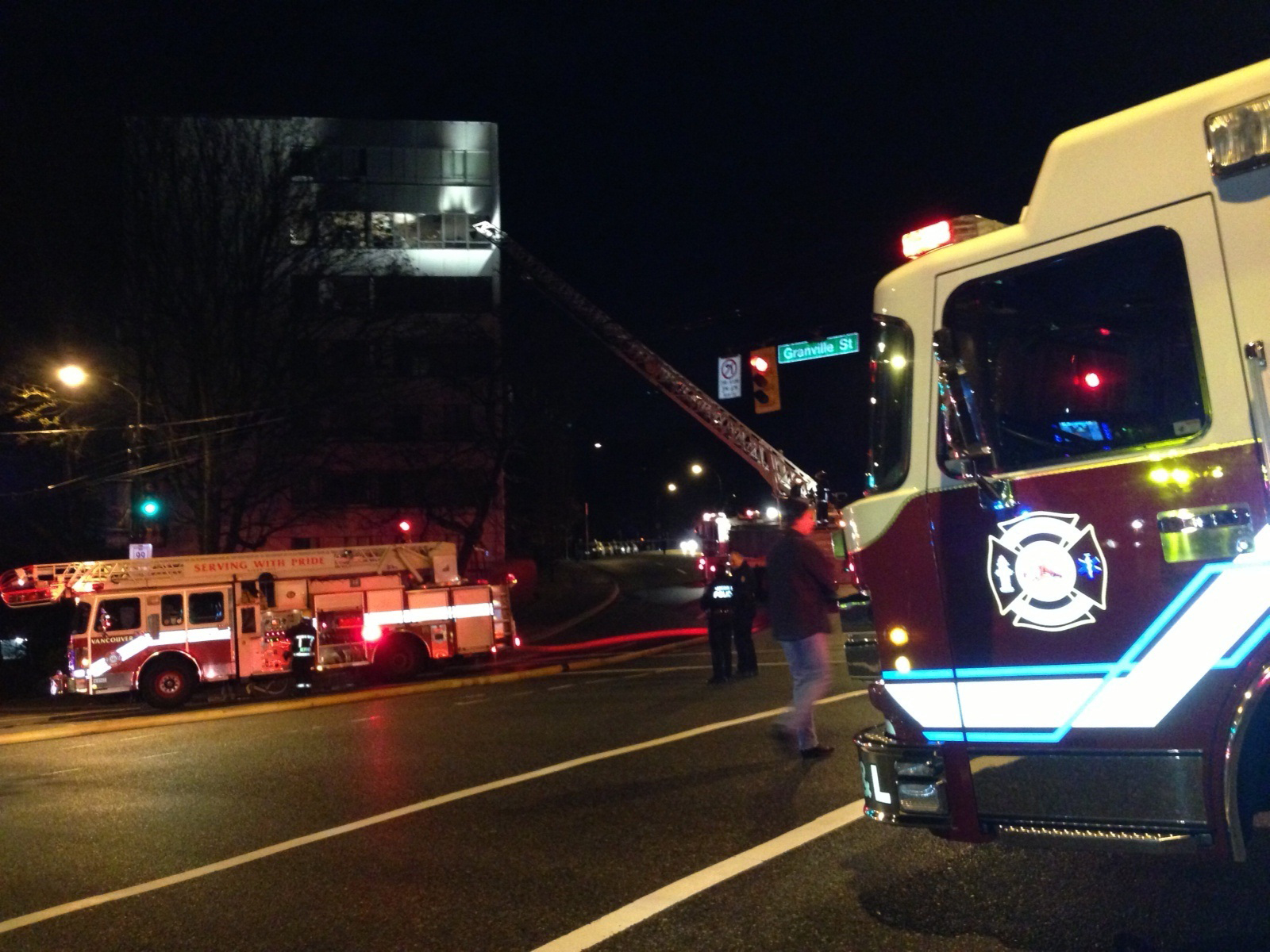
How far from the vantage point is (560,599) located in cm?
4512

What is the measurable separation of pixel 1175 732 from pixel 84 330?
87.2 feet

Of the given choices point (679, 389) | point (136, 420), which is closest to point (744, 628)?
point (136, 420)

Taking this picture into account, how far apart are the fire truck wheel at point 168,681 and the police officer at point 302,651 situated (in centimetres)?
173

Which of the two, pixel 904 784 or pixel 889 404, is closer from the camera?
pixel 904 784

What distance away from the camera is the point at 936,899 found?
16.4ft

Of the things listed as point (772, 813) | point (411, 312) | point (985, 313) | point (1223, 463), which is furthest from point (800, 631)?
point (411, 312)

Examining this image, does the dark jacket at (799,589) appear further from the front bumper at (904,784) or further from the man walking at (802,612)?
the front bumper at (904,784)

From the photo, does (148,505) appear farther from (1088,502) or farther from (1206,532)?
(1206,532)

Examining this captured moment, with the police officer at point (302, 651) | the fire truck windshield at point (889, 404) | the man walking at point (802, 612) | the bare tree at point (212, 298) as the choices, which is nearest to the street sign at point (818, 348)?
the police officer at point (302, 651)

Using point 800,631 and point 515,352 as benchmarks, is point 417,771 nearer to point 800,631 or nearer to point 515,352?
point 800,631

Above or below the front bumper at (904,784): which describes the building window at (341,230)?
above

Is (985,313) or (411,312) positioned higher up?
(411,312)

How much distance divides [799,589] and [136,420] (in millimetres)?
20731

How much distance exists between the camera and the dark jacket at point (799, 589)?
7945 millimetres
